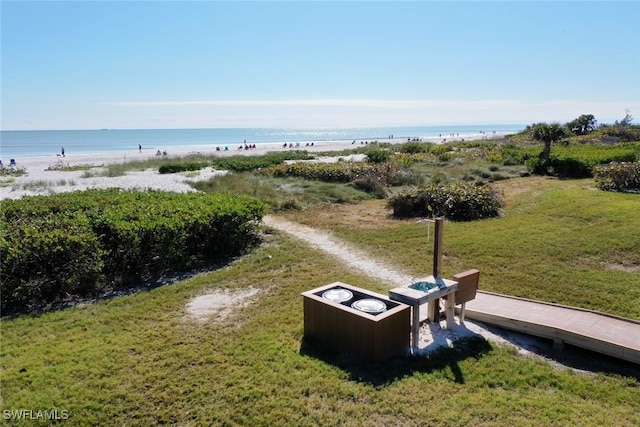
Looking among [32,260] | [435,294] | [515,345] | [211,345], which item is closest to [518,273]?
[515,345]

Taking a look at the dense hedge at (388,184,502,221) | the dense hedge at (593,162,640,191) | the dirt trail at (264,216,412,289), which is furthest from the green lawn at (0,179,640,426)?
the dense hedge at (593,162,640,191)

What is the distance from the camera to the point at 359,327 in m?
5.00

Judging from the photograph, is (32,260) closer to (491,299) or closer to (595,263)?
(491,299)

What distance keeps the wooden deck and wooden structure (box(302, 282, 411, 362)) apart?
170cm

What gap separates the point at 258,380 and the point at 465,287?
3.16 m

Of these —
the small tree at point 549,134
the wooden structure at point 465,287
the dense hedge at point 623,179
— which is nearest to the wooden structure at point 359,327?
the wooden structure at point 465,287

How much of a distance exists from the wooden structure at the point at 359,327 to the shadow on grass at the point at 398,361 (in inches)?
3.9

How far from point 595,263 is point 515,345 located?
430 centimetres

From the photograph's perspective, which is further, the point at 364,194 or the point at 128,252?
the point at 364,194

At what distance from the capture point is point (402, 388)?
4.49m

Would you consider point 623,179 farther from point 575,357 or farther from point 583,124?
point 583,124

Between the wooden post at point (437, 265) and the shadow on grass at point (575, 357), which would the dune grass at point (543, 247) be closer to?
the shadow on grass at point (575, 357)

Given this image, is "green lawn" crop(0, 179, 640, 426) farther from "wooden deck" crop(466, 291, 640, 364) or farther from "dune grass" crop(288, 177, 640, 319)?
"wooden deck" crop(466, 291, 640, 364)

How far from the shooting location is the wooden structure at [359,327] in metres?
4.91
